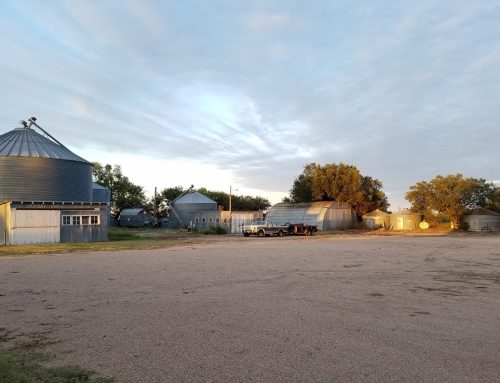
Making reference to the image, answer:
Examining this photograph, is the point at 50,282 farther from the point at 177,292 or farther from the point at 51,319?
the point at 51,319

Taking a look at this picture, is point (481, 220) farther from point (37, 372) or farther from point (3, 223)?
point (37, 372)

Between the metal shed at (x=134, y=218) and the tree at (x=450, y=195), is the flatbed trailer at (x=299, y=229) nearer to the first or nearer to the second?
the tree at (x=450, y=195)

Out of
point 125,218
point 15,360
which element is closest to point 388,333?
point 15,360

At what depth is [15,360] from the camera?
6.10m

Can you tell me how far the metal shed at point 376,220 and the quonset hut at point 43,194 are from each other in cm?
4569

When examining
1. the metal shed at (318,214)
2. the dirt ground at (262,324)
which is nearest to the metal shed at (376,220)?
the metal shed at (318,214)

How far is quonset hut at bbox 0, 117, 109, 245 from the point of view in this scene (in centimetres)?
3400

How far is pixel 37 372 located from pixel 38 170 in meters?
41.4

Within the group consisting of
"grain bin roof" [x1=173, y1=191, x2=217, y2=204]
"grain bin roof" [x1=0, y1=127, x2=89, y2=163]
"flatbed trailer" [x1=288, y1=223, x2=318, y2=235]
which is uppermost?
"grain bin roof" [x1=0, y1=127, x2=89, y2=163]

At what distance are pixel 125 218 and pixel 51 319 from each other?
78436 mm

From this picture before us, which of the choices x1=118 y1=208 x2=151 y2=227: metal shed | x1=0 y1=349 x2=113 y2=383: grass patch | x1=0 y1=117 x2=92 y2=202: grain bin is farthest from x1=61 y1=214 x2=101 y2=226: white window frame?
x1=118 y1=208 x2=151 y2=227: metal shed

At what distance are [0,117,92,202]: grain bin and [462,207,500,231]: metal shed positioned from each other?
2162 inches

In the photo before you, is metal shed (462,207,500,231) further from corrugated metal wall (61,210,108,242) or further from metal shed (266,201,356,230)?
corrugated metal wall (61,210,108,242)

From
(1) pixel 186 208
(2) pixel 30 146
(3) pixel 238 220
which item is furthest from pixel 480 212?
(2) pixel 30 146
